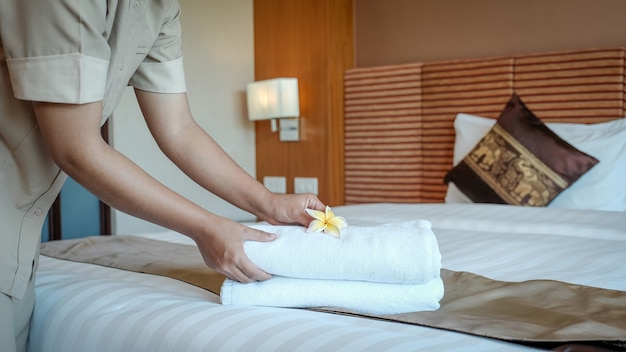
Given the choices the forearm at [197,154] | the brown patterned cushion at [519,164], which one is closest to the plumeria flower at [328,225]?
the forearm at [197,154]

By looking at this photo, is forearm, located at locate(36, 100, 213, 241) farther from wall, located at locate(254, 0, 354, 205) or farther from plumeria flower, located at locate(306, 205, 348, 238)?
wall, located at locate(254, 0, 354, 205)

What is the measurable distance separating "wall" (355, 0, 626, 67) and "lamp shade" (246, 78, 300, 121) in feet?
1.64

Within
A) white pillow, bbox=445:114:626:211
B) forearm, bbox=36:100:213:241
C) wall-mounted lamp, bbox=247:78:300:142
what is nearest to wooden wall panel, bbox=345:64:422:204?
wall-mounted lamp, bbox=247:78:300:142

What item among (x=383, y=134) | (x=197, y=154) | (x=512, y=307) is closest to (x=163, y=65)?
(x=197, y=154)

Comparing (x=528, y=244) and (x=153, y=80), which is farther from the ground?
(x=153, y=80)

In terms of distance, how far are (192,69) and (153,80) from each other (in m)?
2.66

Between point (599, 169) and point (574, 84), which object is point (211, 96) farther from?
point (599, 169)

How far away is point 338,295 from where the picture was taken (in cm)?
119

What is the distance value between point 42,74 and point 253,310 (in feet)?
1.76

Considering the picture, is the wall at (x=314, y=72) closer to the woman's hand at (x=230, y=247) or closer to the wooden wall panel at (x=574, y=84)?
the wooden wall panel at (x=574, y=84)

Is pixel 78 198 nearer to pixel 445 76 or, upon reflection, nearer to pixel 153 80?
pixel 445 76

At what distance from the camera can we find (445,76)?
365 centimetres

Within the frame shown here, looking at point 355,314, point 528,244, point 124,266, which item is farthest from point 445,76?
point 355,314

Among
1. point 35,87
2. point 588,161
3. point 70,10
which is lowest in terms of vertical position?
point 588,161
